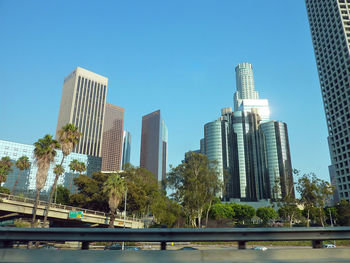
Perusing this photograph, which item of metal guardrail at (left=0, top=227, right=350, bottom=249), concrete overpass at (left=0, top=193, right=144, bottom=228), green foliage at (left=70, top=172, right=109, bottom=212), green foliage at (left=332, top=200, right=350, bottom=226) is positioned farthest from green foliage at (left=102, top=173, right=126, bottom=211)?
green foliage at (left=332, top=200, right=350, bottom=226)

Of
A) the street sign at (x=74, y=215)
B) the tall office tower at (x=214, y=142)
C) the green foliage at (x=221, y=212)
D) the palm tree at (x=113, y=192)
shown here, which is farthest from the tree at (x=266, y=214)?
the street sign at (x=74, y=215)

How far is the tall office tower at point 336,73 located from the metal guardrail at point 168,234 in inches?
4166

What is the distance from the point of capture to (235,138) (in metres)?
162

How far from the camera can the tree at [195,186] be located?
58.6 m

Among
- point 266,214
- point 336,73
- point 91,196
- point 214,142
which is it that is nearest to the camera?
point 91,196

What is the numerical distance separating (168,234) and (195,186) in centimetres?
5332

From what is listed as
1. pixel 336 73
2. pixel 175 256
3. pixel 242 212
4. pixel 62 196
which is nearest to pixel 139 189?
pixel 62 196

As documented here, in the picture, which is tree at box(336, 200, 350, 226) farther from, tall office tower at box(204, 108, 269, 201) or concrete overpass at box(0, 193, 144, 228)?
tall office tower at box(204, 108, 269, 201)

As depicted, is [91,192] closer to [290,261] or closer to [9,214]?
[9,214]

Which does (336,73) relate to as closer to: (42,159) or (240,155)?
(240,155)

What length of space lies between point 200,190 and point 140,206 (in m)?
15.3

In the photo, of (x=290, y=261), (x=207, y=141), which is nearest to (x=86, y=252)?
(x=290, y=261)

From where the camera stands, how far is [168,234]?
256 inches

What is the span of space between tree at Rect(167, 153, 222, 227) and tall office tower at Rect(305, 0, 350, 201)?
64343 mm
